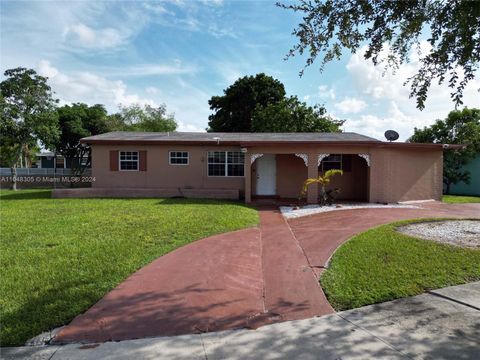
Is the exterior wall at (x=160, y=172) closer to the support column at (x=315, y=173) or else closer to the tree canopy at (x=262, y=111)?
the support column at (x=315, y=173)

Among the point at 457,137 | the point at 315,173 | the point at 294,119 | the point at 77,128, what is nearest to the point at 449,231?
the point at 315,173

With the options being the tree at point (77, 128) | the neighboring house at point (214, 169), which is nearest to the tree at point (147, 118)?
the tree at point (77, 128)

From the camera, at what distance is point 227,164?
1788 centimetres

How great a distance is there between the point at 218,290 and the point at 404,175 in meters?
12.8

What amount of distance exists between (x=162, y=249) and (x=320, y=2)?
5109 mm

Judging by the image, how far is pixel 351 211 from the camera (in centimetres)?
1263

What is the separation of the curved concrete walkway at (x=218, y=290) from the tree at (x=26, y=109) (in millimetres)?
19234

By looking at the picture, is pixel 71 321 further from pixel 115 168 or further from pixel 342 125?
pixel 342 125

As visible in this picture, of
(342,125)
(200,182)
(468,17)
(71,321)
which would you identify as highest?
(342,125)

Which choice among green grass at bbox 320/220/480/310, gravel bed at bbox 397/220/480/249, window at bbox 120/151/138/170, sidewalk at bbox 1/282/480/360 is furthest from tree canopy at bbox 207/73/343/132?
sidewalk at bbox 1/282/480/360

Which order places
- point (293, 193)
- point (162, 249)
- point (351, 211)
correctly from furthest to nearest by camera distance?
point (293, 193) < point (351, 211) < point (162, 249)

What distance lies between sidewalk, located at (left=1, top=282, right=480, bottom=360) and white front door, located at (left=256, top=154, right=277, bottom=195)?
13184 millimetres

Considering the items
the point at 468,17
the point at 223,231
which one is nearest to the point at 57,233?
the point at 223,231

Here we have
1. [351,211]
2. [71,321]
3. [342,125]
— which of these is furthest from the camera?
[342,125]
